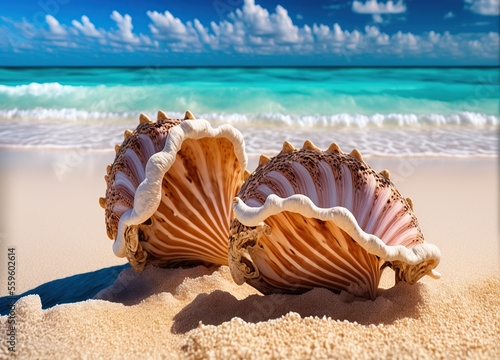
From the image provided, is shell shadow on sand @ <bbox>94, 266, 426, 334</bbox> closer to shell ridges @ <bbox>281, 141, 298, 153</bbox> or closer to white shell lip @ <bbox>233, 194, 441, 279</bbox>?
white shell lip @ <bbox>233, 194, 441, 279</bbox>

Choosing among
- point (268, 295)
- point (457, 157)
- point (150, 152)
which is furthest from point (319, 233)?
point (457, 157)

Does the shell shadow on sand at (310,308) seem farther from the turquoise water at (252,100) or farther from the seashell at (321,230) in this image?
the turquoise water at (252,100)

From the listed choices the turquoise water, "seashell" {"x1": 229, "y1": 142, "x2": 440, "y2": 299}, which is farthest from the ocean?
"seashell" {"x1": 229, "y1": 142, "x2": 440, "y2": 299}

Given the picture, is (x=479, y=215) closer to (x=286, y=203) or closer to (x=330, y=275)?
(x=330, y=275)

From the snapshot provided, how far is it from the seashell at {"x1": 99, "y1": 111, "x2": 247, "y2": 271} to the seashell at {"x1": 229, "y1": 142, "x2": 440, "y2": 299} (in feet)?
1.20

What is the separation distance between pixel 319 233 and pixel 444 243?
186 cm

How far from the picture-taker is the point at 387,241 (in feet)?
5.37

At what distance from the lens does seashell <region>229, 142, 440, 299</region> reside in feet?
5.31

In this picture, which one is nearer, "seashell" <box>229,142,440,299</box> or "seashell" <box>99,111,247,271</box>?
"seashell" <box>229,142,440,299</box>

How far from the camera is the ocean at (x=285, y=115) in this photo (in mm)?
8141

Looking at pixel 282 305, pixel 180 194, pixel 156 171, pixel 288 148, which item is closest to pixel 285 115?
pixel 180 194

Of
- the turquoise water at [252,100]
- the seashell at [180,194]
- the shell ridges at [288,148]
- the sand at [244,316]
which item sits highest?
the shell ridges at [288,148]

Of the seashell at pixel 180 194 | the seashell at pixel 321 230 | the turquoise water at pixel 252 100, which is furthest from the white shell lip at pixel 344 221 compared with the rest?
the turquoise water at pixel 252 100

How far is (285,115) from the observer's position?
12477 millimetres
